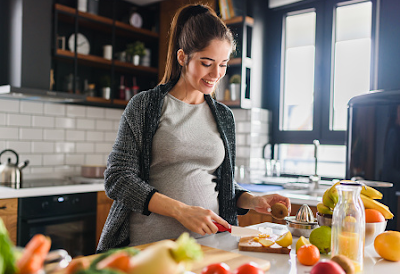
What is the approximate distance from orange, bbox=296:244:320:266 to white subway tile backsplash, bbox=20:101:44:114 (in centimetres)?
289

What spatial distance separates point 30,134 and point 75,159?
0.52 meters

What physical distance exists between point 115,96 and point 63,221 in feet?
5.16

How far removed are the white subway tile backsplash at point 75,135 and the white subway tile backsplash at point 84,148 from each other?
2.3 inches

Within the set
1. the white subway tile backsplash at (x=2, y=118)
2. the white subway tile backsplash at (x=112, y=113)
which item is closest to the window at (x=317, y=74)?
the white subway tile backsplash at (x=112, y=113)

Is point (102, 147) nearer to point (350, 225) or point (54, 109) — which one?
point (54, 109)

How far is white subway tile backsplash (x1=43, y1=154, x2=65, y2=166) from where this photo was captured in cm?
344

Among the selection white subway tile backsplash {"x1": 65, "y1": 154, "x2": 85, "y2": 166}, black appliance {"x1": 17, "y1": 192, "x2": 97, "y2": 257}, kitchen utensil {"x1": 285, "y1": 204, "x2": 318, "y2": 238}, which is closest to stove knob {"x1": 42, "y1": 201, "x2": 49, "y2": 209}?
black appliance {"x1": 17, "y1": 192, "x2": 97, "y2": 257}

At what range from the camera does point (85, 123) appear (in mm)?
3742

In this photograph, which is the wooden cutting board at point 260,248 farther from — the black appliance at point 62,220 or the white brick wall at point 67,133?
the white brick wall at point 67,133

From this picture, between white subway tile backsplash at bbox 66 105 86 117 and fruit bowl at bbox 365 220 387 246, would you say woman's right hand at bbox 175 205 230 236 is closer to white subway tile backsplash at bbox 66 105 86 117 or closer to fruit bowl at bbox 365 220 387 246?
fruit bowl at bbox 365 220 387 246

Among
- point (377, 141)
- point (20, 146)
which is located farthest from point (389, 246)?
point (20, 146)

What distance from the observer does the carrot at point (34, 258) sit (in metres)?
0.53

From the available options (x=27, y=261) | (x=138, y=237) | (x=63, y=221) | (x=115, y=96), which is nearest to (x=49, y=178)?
(x=63, y=221)

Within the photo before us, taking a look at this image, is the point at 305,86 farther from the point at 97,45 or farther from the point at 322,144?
the point at 97,45
